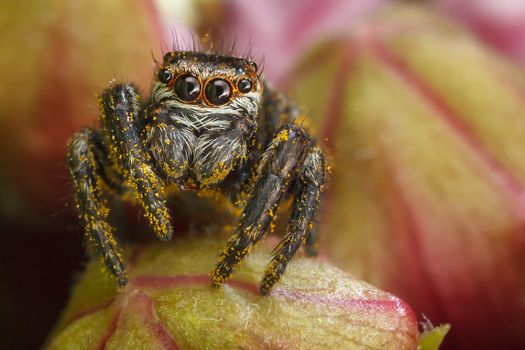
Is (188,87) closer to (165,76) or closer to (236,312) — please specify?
(165,76)

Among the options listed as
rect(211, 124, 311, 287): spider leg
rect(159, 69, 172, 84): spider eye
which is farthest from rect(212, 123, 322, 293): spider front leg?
rect(159, 69, 172, 84): spider eye

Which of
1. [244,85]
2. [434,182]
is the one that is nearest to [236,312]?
[244,85]

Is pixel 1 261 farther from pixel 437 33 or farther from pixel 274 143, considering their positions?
pixel 437 33

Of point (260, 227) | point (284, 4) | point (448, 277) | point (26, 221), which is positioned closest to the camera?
point (260, 227)

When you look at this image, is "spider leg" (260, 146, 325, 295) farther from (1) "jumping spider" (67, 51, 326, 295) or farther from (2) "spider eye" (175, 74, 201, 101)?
(2) "spider eye" (175, 74, 201, 101)

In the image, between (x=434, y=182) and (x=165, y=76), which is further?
(x=434, y=182)

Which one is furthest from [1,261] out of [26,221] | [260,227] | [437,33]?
[437,33]

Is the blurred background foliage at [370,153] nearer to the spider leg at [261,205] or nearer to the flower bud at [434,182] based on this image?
the flower bud at [434,182]
